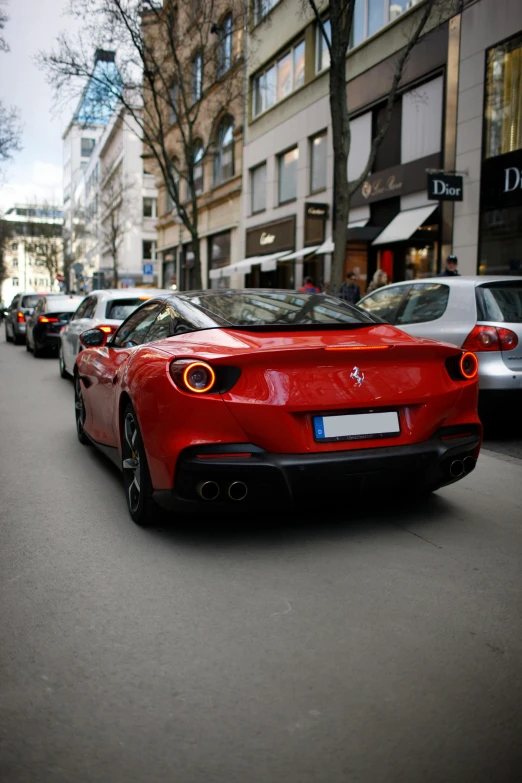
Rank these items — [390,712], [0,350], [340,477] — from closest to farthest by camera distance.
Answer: [390,712] → [340,477] → [0,350]

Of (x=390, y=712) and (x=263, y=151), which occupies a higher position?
(x=263, y=151)

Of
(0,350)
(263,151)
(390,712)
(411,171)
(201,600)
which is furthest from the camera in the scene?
(263,151)

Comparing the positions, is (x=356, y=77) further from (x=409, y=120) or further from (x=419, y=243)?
(x=419, y=243)

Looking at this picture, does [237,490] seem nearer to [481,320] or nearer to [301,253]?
[481,320]

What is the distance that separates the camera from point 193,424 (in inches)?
151

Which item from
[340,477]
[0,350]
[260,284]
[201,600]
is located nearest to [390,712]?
[201,600]

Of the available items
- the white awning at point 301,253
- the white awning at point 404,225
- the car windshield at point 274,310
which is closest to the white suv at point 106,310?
the car windshield at point 274,310

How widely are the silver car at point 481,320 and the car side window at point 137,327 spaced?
10.3 feet

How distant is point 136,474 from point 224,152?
32454mm

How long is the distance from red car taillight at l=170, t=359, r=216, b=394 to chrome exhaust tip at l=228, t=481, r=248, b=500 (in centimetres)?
48

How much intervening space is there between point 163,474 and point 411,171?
16.6 meters

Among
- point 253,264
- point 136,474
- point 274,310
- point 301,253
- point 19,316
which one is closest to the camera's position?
point 136,474

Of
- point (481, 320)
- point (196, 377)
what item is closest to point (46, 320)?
point (481, 320)

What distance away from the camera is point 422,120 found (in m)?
18.8
